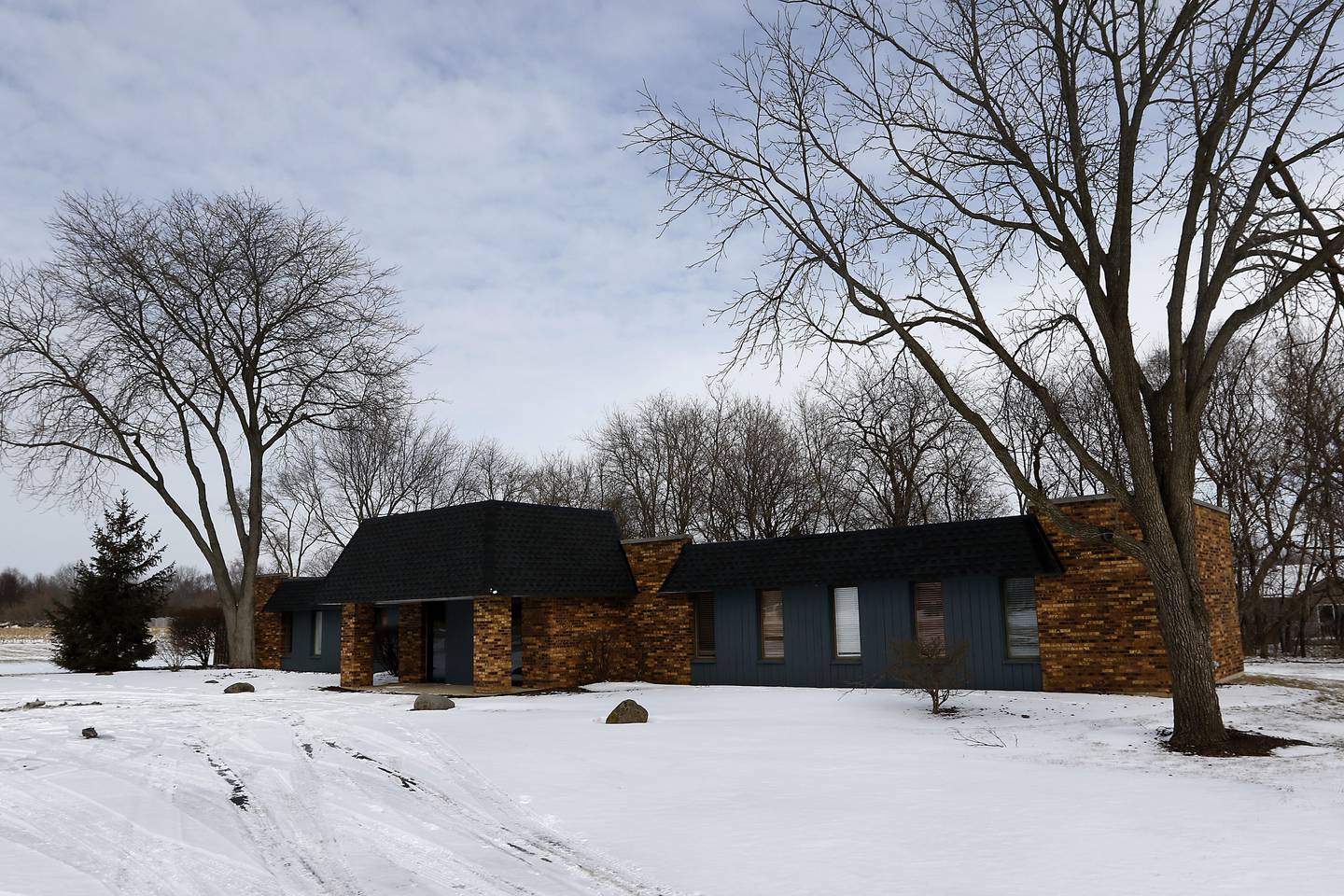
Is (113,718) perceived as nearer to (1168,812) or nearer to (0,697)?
(0,697)

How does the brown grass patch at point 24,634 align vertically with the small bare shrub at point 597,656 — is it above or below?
below

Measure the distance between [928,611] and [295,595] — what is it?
2225cm

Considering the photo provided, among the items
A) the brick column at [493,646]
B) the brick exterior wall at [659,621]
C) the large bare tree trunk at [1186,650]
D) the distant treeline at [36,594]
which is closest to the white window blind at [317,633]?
the brick column at [493,646]

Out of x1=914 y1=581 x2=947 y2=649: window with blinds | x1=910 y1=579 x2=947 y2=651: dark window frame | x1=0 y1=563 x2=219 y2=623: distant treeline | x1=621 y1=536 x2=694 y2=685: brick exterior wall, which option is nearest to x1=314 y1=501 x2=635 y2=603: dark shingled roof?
x1=621 y1=536 x2=694 y2=685: brick exterior wall

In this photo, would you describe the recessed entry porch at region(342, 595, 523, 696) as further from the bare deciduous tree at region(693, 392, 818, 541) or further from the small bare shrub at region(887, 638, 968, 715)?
the bare deciduous tree at region(693, 392, 818, 541)

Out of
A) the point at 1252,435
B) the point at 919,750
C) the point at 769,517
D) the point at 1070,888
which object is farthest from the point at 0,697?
the point at 1252,435

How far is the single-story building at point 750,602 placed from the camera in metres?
17.5

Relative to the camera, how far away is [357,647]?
23578 millimetres

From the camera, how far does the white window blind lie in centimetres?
3053

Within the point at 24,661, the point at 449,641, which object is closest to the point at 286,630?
the point at 449,641

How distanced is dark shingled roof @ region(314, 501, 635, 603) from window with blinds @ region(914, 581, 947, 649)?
24.7 ft

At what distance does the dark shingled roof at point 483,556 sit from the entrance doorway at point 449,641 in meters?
1.88

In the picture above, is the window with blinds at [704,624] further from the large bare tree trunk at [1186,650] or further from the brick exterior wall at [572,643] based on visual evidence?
the large bare tree trunk at [1186,650]

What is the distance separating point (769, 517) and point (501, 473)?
18260 mm
